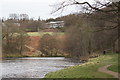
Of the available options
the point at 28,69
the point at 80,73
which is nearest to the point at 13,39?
the point at 28,69

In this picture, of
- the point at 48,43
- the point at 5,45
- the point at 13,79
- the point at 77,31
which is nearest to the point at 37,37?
the point at 48,43

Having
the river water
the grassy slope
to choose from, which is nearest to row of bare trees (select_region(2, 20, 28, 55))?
the river water

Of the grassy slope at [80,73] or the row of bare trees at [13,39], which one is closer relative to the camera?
the grassy slope at [80,73]

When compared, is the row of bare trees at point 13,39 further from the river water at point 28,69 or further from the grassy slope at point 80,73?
the grassy slope at point 80,73

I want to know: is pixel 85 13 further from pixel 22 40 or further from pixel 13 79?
pixel 22 40

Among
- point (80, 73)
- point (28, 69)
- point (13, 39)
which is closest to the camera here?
point (80, 73)

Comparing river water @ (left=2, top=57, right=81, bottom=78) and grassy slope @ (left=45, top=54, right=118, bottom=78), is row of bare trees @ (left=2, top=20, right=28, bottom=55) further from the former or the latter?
grassy slope @ (left=45, top=54, right=118, bottom=78)

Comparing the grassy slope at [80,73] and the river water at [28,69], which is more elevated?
the grassy slope at [80,73]

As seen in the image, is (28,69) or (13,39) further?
(13,39)

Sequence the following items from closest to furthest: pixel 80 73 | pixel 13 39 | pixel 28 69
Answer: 1. pixel 80 73
2. pixel 28 69
3. pixel 13 39

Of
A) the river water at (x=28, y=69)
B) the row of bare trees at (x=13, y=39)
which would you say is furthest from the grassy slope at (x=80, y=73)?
the row of bare trees at (x=13, y=39)

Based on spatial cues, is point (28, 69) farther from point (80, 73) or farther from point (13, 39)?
point (13, 39)

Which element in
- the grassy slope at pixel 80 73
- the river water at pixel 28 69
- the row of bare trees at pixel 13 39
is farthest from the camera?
the row of bare trees at pixel 13 39

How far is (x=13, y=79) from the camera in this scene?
78.0ft
